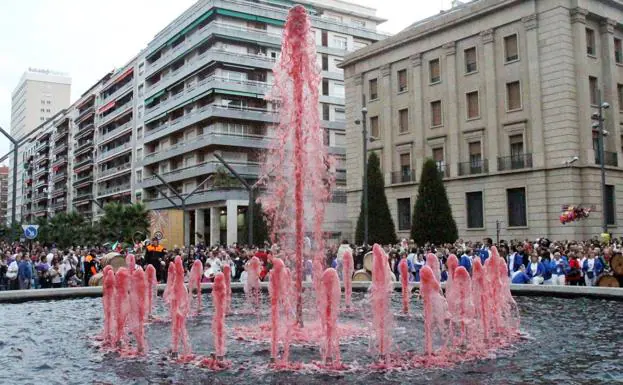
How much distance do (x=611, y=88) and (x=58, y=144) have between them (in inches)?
3897

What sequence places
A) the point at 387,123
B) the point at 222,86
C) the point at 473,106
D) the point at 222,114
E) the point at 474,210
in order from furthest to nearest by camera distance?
1. the point at 222,86
2. the point at 222,114
3. the point at 387,123
4. the point at 473,106
5. the point at 474,210

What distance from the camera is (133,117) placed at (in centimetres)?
7450

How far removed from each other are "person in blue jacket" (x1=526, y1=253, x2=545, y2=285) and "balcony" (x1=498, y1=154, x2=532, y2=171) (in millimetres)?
19451

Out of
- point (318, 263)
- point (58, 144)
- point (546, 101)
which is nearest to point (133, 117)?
point (58, 144)

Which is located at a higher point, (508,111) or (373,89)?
(373,89)

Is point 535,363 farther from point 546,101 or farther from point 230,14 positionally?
point 230,14

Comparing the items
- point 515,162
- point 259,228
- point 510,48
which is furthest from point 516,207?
point 259,228

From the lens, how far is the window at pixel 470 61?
3844 cm

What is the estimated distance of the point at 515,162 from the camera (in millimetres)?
35750

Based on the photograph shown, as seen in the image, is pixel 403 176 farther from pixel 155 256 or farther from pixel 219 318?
pixel 219 318

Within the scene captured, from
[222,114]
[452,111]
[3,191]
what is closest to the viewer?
[452,111]

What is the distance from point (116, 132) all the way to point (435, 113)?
167ft

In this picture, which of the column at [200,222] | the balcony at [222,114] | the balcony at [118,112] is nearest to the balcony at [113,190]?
the balcony at [118,112]

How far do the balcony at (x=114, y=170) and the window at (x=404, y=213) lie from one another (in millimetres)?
42181
